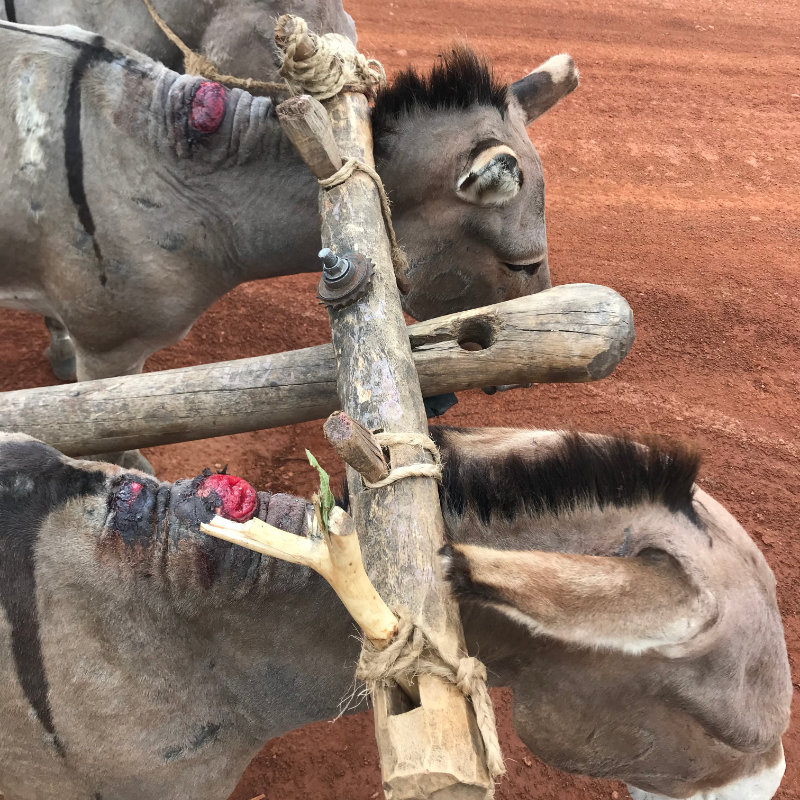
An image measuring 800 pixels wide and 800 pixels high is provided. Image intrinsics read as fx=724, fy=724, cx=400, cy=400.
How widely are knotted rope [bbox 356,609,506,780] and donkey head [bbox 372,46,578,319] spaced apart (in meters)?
2.53

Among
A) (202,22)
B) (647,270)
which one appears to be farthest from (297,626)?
(647,270)

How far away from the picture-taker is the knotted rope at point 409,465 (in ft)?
6.24

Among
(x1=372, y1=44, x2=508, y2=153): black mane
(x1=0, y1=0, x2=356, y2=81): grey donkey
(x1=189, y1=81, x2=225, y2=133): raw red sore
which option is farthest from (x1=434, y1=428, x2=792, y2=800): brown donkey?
(x1=0, y1=0, x2=356, y2=81): grey donkey

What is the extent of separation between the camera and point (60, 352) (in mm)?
5750

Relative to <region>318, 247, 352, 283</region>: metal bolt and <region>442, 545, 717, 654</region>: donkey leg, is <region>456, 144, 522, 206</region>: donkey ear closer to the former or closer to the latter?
<region>318, 247, 352, 283</region>: metal bolt

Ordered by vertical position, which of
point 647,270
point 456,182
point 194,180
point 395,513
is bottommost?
point 647,270

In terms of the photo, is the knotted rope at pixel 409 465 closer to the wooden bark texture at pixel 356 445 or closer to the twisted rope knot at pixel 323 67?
the wooden bark texture at pixel 356 445

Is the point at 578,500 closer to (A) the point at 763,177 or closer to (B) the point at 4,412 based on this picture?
(B) the point at 4,412

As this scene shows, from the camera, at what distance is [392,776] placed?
1471 millimetres

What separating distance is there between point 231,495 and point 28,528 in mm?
655

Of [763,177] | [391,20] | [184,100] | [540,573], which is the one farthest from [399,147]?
[391,20]

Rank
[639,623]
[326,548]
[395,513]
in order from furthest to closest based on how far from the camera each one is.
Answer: [639,623], [395,513], [326,548]

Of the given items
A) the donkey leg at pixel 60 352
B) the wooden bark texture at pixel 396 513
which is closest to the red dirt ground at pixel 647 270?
the donkey leg at pixel 60 352

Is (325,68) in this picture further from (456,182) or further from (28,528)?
(28,528)
